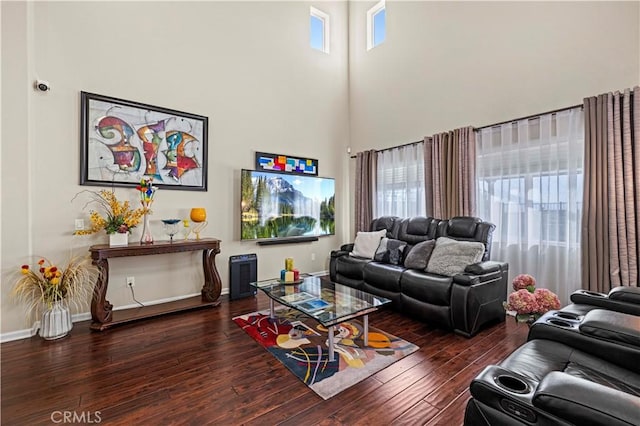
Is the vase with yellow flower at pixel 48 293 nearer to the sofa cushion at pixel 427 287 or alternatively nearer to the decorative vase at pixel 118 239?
the decorative vase at pixel 118 239

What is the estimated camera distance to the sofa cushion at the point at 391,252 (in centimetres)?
368

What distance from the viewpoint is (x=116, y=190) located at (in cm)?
327

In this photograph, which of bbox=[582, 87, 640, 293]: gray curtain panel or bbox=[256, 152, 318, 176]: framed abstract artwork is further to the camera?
bbox=[256, 152, 318, 176]: framed abstract artwork

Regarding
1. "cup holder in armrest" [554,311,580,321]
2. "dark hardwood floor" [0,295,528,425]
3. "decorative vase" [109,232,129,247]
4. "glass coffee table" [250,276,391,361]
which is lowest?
"dark hardwood floor" [0,295,528,425]

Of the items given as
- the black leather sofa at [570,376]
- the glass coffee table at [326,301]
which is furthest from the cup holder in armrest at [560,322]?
the glass coffee table at [326,301]

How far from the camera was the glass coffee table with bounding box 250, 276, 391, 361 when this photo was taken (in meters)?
2.26

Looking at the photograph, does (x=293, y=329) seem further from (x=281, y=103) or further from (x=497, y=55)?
(x=497, y=55)

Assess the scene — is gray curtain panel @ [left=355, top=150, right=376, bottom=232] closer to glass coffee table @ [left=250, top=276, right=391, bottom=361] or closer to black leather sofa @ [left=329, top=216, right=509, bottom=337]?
black leather sofa @ [left=329, top=216, right=509, bottom=337]

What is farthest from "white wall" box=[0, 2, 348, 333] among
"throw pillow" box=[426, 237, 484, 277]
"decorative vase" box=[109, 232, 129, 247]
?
"throw pillow" box=[426, 237, 484, 277]

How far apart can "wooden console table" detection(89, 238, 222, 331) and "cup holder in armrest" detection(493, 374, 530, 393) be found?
3.11 metres

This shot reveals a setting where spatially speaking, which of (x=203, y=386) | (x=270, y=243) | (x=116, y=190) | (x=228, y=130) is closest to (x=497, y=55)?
(x=228, y=130)

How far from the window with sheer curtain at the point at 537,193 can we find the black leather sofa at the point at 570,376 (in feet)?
4.03

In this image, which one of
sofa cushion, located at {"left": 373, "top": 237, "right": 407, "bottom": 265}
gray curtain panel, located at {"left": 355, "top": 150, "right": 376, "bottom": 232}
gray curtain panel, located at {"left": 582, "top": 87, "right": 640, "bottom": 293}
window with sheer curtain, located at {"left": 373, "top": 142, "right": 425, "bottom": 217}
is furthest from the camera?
gray curtain panel, located at {"left": 355, "top": 150, "right": 376, "bottom": 232}

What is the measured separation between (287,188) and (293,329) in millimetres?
2291
